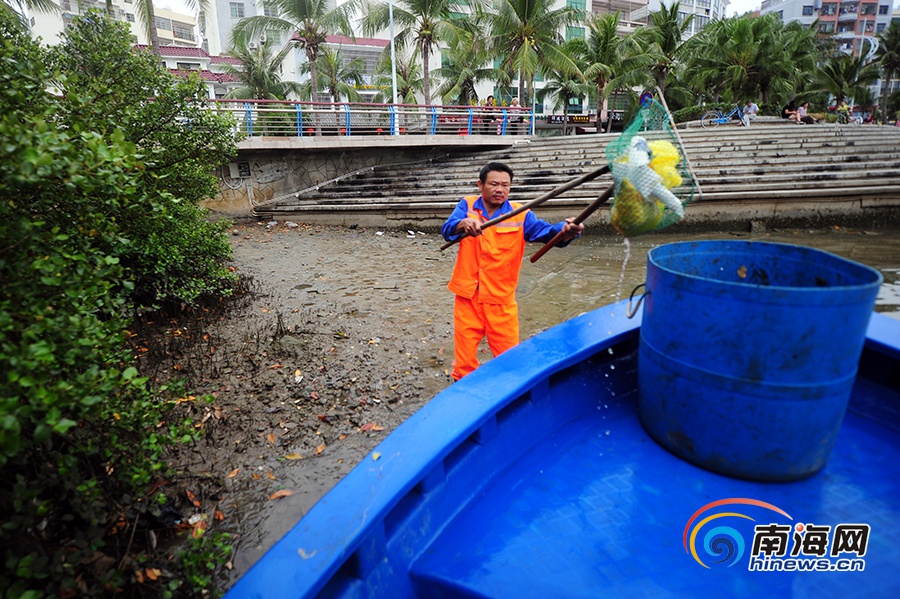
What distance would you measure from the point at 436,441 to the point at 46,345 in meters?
1.15

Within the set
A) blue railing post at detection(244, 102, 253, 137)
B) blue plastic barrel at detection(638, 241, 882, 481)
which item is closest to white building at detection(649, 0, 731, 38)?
blue railing post at detection(244, 102, 253, 137)

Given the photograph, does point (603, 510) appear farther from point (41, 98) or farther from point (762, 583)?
point (41, 98)

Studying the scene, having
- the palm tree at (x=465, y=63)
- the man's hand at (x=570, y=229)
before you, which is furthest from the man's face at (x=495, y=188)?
the palm tree at (x=465, y=63)

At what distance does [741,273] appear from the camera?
230 cm

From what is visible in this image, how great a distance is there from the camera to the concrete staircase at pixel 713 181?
10.6 meters

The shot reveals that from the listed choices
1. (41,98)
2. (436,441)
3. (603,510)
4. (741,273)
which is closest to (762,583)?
(603,510)

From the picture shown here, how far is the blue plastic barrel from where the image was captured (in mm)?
1564

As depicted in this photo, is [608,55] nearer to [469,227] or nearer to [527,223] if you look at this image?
[527,223]

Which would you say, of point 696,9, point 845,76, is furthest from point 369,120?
point 696,9

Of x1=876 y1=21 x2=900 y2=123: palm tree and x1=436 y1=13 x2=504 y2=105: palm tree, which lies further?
x1=876 y1=21 x2=900 y2=123: palm tree

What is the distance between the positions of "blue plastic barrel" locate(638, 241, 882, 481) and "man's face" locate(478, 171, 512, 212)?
1.44 m

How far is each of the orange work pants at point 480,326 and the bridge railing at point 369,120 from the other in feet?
37.0

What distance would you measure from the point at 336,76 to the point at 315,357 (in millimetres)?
25645

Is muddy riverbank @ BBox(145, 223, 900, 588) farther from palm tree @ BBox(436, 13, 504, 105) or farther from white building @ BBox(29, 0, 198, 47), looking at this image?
white building @ BBox(29, 0, 198, 47)
